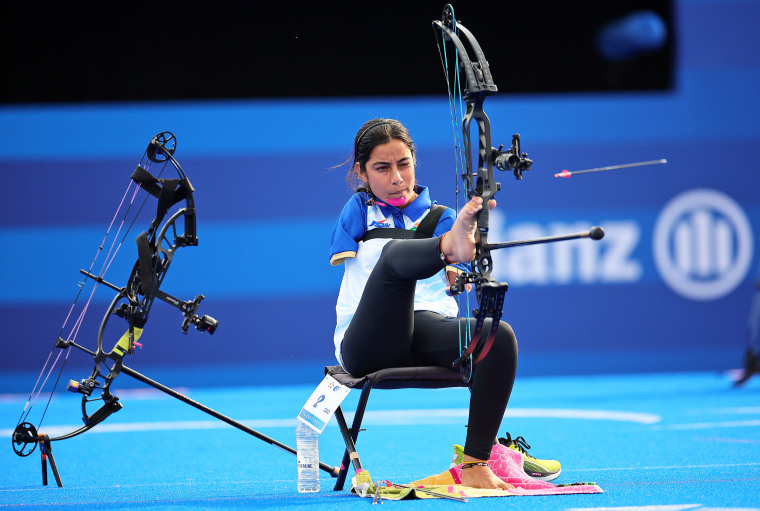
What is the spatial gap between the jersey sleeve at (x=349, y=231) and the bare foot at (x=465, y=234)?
62cm

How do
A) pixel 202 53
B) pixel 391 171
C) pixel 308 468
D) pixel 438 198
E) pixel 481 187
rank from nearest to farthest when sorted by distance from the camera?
pixel 481 187 < pixel 308 468 < pixel 391 171 < pixel 438 198 < pixel 202 53

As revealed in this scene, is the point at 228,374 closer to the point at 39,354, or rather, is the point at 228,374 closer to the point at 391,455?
the point at 39,354

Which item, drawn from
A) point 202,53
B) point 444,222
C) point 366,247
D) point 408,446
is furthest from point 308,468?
point 202,53

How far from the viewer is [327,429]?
16.3 feet

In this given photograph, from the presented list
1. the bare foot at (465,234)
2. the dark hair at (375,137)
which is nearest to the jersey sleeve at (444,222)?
the dark hair at (375,137)

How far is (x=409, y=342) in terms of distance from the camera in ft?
9.17

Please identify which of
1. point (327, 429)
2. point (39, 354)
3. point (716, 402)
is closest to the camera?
point (327, 429)

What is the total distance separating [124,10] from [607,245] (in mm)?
3874

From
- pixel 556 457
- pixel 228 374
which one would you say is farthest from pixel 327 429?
pixel 228 374

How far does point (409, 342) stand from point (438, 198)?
4.16 meters

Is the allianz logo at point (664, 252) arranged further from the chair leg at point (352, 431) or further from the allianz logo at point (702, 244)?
the chair leg at point (352, 431)

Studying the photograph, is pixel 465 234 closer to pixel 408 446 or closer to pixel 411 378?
pixel 411 378

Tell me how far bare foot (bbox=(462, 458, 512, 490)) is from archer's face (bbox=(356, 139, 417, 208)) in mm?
848

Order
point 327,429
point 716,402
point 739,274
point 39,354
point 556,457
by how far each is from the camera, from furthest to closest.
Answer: point 739,274, point 39,354, point 716,402, point 327,429, point 556,457
